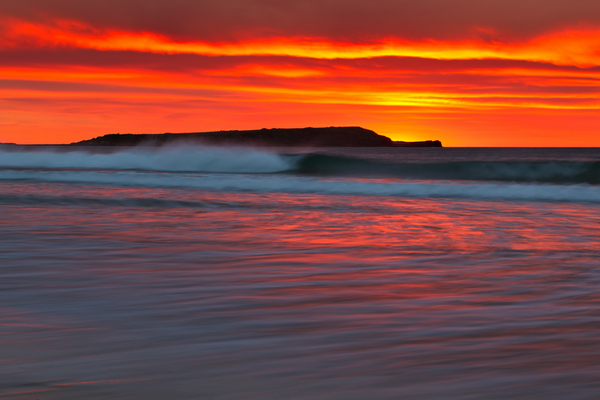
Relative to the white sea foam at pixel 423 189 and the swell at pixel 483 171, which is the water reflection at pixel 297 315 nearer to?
the white sea foam at pixel 423 189

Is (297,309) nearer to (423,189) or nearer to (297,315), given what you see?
(297,315)

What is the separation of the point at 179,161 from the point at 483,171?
1937 cm

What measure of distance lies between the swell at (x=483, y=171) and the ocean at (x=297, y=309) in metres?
17.3

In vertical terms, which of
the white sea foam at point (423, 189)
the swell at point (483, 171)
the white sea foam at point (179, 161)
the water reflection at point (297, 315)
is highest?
the white sea foam at point (179, 161)

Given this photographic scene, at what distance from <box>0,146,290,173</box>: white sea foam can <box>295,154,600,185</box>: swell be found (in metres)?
2.74

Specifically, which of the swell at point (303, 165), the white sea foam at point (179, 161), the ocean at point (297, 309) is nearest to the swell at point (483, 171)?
the swell at point (303, 165)

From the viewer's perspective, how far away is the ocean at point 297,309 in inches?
90.3

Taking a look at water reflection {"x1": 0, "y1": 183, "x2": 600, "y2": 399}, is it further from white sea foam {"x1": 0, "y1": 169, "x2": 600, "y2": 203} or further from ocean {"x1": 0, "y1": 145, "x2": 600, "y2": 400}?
white sea foam {"x1": 0, "y1": 169, "x2": 600, "y2": 203}

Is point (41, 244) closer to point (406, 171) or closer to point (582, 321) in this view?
point (582, 321)

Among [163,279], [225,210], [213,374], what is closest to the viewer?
[213,374]

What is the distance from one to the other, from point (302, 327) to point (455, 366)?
881mm

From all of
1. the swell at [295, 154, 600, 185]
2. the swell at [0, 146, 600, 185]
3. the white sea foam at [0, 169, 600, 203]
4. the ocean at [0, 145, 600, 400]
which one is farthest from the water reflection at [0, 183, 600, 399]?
the swell at [0, 146, 600, 185]

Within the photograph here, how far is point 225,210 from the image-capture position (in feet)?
32.5

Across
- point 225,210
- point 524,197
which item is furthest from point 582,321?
point 524,197
